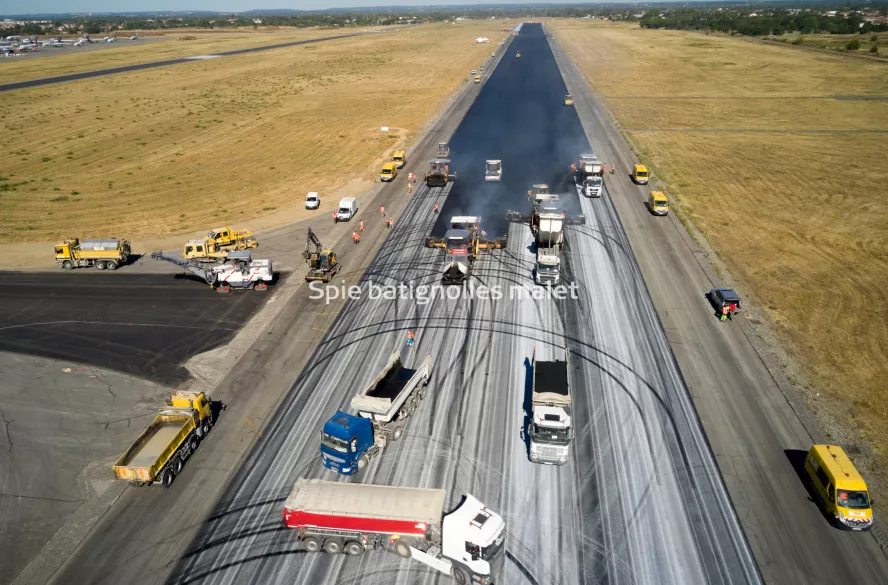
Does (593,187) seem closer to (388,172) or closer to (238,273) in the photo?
(388,172)

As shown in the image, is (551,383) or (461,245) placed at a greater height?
(461,245)

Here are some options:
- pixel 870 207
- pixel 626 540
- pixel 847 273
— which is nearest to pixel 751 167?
pixel 870 207

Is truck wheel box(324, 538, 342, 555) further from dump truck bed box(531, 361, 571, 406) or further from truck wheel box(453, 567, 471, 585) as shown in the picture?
dump truck bed box(531, 361, 571, 406)

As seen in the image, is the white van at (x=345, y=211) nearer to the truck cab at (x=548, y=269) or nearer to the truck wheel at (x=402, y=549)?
the truck cab at (x=548, y=269)

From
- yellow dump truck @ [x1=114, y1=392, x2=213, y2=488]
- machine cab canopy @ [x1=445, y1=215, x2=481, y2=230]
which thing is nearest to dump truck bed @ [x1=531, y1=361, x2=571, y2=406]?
yellow dump truck @ [x1=114, y1=392, x2=213, y2=488]

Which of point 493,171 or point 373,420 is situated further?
point 493,171

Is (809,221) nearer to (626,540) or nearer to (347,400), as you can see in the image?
(626,540)

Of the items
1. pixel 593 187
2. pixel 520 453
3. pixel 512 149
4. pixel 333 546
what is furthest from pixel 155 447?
pixel 512 149

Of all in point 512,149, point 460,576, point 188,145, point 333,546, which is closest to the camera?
point 460,576
